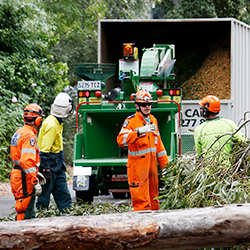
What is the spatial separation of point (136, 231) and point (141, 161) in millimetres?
3058

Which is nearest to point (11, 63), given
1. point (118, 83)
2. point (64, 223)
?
point (118, 83)

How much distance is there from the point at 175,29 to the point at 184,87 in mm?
1759

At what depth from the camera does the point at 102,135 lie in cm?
840

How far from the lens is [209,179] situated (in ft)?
12.3

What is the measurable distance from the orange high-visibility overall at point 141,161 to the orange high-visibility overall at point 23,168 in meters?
1.05

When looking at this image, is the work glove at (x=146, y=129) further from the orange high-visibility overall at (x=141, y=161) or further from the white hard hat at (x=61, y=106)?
the white hard hat at (x=61, y=106)

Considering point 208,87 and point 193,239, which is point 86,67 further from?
point 193,239

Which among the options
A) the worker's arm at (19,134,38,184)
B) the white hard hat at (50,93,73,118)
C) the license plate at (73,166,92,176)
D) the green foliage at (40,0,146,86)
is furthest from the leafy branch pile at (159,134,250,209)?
the green foliage at (40,0,146,86)

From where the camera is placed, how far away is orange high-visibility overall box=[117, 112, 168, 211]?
18.5ft

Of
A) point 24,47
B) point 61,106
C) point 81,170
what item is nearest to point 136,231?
point 61,106

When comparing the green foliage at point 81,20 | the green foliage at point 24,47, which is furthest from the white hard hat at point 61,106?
the green foliage at point 81,20

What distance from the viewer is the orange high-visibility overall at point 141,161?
564 cm

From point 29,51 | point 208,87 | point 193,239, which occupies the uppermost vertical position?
point 29,51

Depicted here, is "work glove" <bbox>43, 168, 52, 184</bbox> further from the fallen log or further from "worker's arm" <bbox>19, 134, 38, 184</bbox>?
the fallen log
